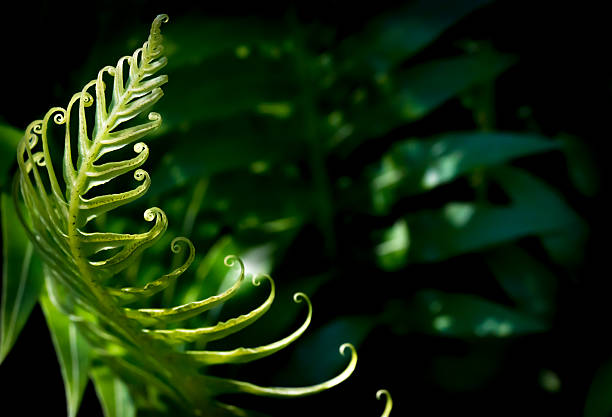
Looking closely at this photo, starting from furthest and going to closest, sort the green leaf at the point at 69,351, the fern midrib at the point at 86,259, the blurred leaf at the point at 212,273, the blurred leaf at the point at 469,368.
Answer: the blurred leaf at the point at 469,368 → the blurred leaf at the point at 212,273 → the green leaf at the point at 69,351 → the fern midrib at the point at 86,259

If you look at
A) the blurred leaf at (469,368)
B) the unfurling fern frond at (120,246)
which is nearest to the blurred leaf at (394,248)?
the blurred leaf at (469,368)

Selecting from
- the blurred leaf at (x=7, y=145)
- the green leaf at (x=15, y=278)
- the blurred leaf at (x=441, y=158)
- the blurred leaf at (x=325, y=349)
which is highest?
the blurred leaf at (x=7, y=145)

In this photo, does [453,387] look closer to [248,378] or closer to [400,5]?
[248,378]

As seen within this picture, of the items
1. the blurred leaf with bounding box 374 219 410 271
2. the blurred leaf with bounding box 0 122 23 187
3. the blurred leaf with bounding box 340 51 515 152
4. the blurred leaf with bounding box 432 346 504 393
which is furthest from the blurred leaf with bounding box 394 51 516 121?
the blurred leaf with bounding box 0 122 23 187

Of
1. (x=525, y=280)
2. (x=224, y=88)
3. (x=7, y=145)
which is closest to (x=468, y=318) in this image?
(x=525, y=280)

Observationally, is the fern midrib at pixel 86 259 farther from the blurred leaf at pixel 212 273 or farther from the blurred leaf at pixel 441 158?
the blurred leaf at pixel 441 158

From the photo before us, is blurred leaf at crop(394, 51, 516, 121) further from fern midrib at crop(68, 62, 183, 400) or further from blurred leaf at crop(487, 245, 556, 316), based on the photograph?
fern midrib at crop(68, 62, 183, 400)
